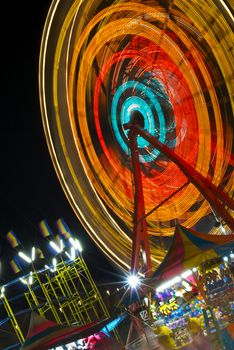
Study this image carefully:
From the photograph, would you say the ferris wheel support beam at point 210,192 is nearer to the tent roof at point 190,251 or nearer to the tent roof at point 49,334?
the tent roof at point 190,251

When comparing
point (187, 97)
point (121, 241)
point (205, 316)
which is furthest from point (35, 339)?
point (187, 97)

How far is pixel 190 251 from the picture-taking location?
7.25 metres

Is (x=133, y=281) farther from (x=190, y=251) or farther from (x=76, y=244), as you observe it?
(x=76, y=244)

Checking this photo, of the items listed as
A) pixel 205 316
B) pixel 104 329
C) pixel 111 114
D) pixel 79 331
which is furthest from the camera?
pixel 111 114

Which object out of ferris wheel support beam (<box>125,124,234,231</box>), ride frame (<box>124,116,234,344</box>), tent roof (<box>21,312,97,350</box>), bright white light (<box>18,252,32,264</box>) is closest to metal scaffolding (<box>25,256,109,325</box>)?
bright white light (<box>18,252,32,264</box>)

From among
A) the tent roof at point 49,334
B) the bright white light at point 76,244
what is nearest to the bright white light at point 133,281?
the tent roof at point 49,334

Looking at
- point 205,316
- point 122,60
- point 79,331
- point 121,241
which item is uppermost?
point 122,60

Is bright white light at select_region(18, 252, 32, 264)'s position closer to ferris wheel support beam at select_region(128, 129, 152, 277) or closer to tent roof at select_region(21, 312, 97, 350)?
tent roof at select_region(21, 312, 97, 350)

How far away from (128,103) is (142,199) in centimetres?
298

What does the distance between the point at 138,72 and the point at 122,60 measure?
54 cm

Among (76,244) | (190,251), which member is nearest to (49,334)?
(190,251)

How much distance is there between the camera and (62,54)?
10.6 m

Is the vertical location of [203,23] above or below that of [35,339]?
above

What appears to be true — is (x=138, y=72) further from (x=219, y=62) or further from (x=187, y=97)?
(x=219, y=62)
